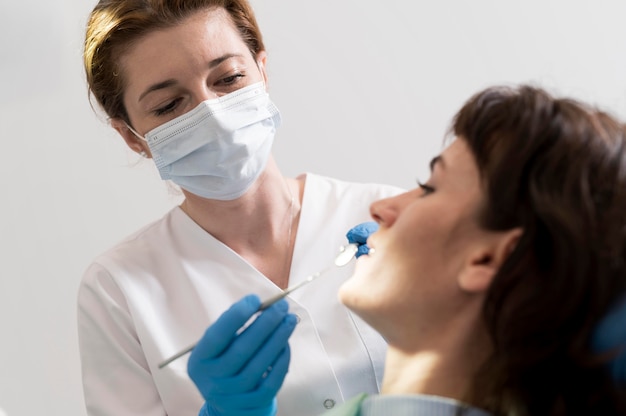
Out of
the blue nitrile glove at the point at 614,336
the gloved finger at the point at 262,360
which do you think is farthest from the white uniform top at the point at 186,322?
the blue nitrile glove at the point at 614,336

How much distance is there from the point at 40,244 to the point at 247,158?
0.85 meters

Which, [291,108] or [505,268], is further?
[291,108]

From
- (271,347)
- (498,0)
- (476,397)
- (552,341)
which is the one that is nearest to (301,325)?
(271,347)

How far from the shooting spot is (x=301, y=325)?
5.68 feet

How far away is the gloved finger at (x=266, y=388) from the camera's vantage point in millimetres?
1456

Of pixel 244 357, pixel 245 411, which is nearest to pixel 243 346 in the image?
pixel 244 357

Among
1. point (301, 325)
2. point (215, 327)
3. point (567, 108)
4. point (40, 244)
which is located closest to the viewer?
point (567, 108)

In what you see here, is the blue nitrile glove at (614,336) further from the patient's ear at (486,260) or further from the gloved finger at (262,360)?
the gloved finger at (262,360)

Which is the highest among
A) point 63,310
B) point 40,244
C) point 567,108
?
point 567,108

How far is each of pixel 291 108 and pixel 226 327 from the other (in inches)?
45.6

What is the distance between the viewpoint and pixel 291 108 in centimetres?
242

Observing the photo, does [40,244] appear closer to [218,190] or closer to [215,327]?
[218,190]

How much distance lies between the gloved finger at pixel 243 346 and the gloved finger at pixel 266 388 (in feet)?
0.18

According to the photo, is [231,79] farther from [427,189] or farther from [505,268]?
[505,268]
